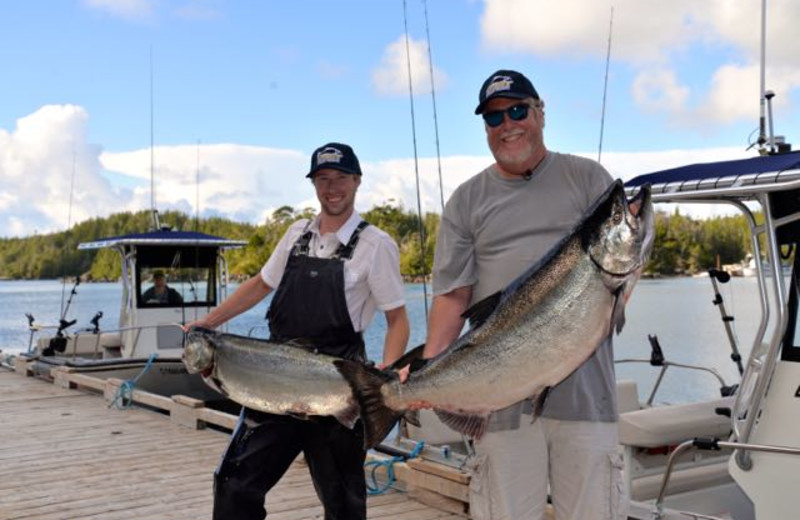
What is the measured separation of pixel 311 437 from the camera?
13.3ft

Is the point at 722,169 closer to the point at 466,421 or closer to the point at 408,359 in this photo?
the point at 408,359

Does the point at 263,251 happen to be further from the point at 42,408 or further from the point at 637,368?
the point at 42,408

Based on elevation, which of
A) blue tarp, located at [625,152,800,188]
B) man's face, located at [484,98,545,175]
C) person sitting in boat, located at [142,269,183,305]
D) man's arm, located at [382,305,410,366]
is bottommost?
man's arm, located at [382,305,410,366]

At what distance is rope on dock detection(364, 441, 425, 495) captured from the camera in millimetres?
6797

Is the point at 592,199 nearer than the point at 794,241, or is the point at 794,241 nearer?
the point at 592,199

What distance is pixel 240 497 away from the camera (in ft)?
13.0

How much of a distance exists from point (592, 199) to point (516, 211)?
283 mm

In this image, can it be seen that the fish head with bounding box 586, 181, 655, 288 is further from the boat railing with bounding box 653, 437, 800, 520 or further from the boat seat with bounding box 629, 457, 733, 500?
the boat seat with bounding box 629, 457, 733, 500

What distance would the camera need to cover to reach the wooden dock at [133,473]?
642 cm

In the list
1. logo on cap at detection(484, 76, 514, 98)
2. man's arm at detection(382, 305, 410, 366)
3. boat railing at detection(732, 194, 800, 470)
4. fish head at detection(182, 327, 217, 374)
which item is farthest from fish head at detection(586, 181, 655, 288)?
boat railing at detection(732, 194, 800, 470)

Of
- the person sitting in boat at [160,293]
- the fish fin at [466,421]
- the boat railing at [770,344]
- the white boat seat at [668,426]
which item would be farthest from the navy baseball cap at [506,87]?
the person sitting in boat at [160,293]

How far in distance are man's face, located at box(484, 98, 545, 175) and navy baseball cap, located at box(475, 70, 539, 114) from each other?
3 centimetres

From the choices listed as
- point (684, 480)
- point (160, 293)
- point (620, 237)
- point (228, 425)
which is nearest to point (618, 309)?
point (620, 237)

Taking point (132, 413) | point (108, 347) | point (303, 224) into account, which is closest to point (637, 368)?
point (108, 347)
